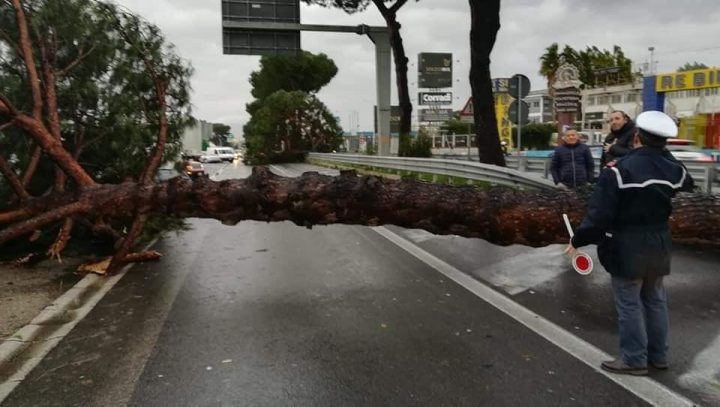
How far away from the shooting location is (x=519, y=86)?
44.8 feet

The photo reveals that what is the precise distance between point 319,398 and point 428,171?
13.8 m

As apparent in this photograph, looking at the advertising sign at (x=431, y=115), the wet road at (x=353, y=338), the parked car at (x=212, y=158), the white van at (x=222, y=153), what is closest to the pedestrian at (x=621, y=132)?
the wet road at (x=353, y=338)

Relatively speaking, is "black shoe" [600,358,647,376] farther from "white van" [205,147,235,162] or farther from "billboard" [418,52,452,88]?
"white van" [205,147,235,162]

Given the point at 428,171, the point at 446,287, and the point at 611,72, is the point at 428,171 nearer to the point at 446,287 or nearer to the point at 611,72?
the point at 446,287

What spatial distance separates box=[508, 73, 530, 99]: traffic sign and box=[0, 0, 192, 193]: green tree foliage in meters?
7.69

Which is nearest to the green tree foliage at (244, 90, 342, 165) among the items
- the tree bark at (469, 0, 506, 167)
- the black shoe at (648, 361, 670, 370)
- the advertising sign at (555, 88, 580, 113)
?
the advertising sign at (555, 88, 580, 113)

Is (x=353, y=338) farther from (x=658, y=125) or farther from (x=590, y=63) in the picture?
(x=590, y=63)

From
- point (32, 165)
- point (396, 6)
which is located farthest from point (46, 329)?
point (396, 6)

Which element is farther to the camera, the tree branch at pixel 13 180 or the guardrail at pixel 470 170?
the guardrail at pixel 470 170

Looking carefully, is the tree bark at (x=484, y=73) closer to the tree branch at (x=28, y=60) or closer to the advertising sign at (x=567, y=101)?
the advertising sign at (x=567, y=101)

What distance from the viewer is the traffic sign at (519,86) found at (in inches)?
538

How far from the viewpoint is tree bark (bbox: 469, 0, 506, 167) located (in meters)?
14.7

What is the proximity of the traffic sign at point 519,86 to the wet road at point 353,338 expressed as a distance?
658 cm

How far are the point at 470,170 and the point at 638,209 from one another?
33.0 feet
